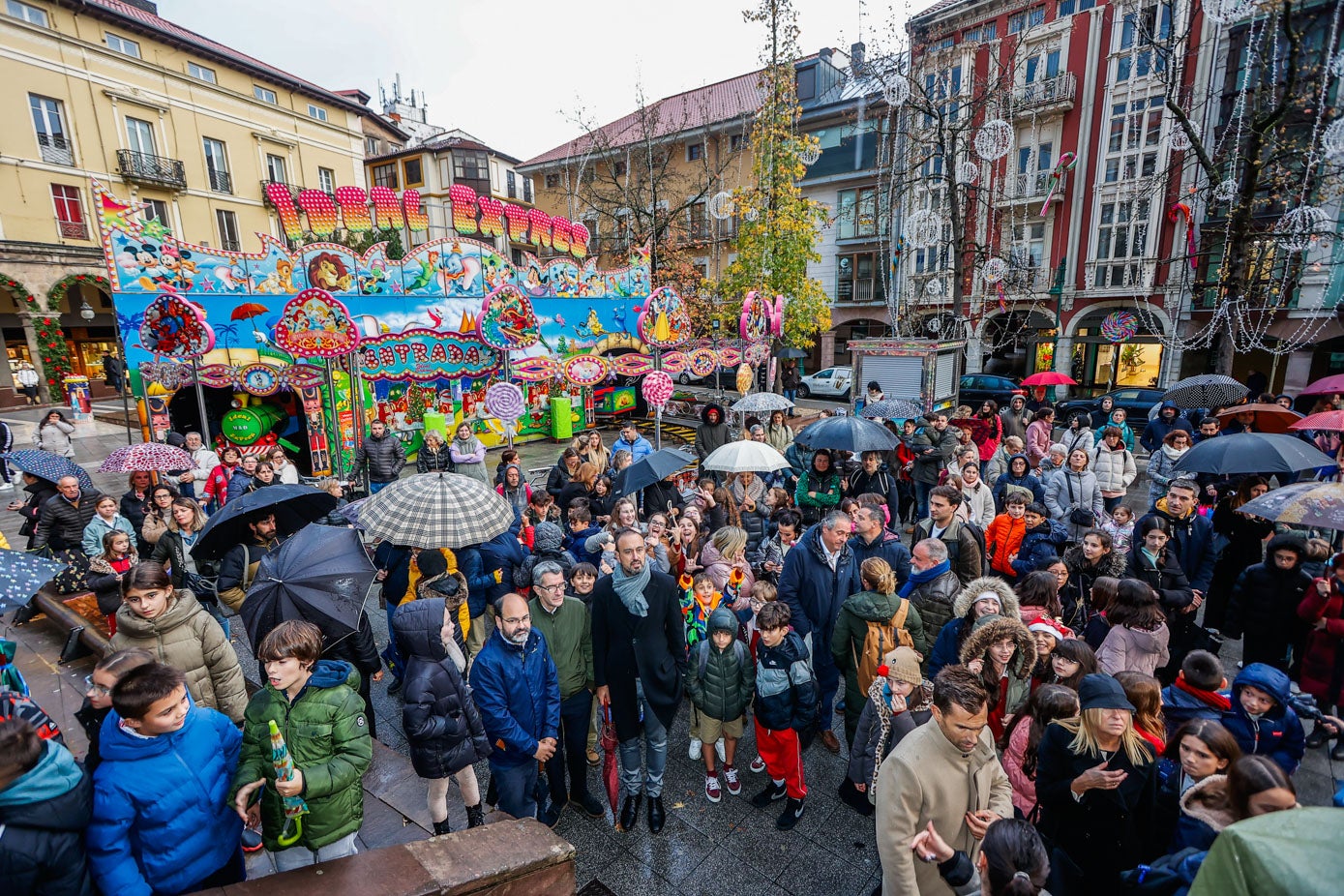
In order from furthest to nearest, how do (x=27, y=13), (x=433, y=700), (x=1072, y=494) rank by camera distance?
(x=27, y=13) < (x=1072, y=494) < (x=433, y=700)

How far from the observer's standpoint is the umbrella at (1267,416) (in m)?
8.97

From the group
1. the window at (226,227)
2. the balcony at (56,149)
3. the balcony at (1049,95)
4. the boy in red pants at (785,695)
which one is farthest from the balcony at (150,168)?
the balcony at (1049,95)

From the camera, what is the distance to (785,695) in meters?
4.09

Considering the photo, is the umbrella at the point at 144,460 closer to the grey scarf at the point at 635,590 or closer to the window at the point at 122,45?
the grey scarf at the point at 635,590

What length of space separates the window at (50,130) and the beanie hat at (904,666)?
34201 millimetres

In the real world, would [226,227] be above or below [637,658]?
above

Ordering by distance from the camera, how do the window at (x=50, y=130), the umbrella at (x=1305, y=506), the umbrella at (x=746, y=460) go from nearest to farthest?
the umbrella at (x=1305, y=506) → the umbrella at (x=746, y=460) → the window at (x=50, y=130)

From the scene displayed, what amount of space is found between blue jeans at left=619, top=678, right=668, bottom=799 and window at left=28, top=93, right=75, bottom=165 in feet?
108

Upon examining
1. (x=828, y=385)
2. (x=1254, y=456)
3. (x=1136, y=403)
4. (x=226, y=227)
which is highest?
(x=226, y=227)

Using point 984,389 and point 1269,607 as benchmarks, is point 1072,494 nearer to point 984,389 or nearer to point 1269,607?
point 1269,607

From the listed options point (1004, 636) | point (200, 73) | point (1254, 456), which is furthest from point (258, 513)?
point (200, 73)

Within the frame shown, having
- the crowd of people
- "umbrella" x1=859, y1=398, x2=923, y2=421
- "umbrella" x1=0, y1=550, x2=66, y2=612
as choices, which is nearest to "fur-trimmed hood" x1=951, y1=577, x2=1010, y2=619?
the crowd of people

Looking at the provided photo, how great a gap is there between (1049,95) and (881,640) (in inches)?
1074

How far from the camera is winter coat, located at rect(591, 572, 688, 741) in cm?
412
